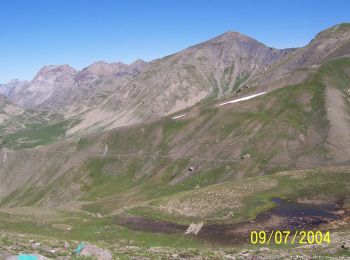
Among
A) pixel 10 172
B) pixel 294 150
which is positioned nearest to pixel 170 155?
pixel 294 150

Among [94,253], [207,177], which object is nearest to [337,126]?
[207,177]

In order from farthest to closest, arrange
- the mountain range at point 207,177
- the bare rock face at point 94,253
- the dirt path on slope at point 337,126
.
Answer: the dirt path on slope at point 337,126 < the mountain range at point 207,177 < the bare rock face at point 94,253

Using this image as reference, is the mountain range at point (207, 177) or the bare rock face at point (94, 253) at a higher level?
the bare rock face at point (94, 253)

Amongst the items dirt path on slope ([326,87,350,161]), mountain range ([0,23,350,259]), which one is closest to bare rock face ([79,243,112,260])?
mountain range ([0,23,350,259])

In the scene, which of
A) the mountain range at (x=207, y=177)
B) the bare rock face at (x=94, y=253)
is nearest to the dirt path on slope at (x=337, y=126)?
the mountain range at (x=207, y=177)

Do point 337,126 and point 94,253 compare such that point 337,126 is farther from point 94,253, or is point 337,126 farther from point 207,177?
point 94,253

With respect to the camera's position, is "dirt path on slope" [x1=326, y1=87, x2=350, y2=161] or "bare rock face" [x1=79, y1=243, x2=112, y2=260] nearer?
"bare rock face" [x1=79, y1=243, x2=112, y2=260]

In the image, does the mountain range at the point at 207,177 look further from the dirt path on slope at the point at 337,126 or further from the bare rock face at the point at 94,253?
the bare rock face at the point at 94,253

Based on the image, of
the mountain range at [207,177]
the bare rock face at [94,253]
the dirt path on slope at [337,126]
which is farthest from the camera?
the dirt path on slope at [337,126]

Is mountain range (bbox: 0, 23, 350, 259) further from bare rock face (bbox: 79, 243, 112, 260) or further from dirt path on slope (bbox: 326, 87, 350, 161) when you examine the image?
bare rock face (bbox: 79, 243, 112, 260)
